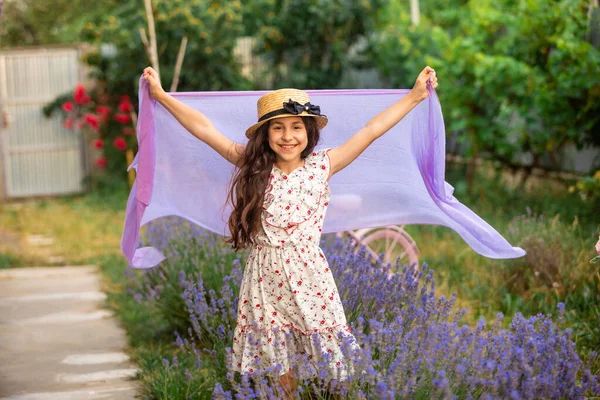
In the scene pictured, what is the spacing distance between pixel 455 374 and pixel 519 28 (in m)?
4.93

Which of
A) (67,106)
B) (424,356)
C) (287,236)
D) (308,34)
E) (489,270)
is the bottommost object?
(489,270)

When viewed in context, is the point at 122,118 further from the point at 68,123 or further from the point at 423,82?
the point at 423,82

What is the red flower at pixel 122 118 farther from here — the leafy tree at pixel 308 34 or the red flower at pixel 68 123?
the leafy tree at pixel 308 34

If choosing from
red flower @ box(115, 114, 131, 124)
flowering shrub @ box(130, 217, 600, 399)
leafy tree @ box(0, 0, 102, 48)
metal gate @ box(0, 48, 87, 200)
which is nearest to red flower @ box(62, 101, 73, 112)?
metal gate @ box(0, 48, 87, 200)

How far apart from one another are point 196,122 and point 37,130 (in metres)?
8.61

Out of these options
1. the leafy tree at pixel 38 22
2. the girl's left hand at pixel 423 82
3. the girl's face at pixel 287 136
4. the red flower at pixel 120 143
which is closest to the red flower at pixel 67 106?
the red flower at pixel 120 143

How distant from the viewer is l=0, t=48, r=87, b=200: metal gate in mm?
10969

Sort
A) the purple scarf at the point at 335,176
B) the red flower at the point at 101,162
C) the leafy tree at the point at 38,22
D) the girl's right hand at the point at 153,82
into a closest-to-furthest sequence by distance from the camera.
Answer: the girl's right hand at the point at 153,82 < the purple scarf at the point at 335,176 < the red flower at the point at 101,162 < the leafy tree at the point at 38,22

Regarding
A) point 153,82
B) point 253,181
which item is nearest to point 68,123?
point 153,82

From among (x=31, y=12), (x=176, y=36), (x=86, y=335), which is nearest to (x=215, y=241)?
(x=86, y=335)

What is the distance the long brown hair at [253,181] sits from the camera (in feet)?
9.68

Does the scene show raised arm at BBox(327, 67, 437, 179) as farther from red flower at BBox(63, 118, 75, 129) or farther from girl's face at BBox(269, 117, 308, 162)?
red flower at BBox(63, 118, 75, 129)

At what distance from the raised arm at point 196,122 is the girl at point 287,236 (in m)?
0.10

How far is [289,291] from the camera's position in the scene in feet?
9.48
